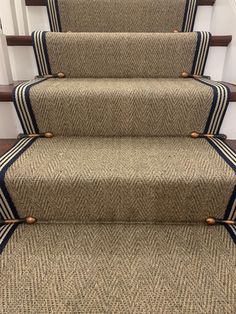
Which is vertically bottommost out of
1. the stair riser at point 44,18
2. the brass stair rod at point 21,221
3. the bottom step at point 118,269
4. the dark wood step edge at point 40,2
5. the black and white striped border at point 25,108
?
the brass stair rod at point 21,221

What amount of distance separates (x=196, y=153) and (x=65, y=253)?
0.49 m

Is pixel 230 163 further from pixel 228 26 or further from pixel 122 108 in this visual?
pixel 228 26

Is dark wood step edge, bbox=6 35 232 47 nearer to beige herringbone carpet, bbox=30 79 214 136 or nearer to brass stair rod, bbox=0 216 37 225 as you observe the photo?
beige herringbone carpet, bbox=30 79 214 136

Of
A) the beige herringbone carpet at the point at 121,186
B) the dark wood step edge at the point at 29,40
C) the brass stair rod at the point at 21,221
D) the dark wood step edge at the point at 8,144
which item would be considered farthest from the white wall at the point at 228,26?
the brass stair rod at the point at 21,221

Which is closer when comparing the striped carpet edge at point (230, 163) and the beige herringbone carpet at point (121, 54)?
the striped carpet edge at point (230, 163)

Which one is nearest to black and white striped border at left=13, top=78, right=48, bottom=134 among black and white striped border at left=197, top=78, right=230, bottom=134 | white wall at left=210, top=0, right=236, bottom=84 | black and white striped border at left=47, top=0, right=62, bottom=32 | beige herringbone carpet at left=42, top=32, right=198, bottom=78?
beige herringbone carpet at left=42, top=32, right=198, bottom=78

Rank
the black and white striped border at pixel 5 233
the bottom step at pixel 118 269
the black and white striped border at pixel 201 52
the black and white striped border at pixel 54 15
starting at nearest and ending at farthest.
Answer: the bottom step at pixel 118 269
the black and white striped border at pixel 5 233
the black and white striped border at pixel 201 52
the black and white striped border at pixel 54 15

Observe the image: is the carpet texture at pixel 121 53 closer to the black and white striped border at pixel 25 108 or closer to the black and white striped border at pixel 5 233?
the black and white striped border at pixel 25 108

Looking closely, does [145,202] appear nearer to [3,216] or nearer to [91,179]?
[91,179]

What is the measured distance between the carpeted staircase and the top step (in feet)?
0.81

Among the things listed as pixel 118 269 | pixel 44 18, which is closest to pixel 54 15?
pixel 44 18

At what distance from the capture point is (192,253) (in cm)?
62

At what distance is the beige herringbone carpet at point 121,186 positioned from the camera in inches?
26.6

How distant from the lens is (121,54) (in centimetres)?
101
